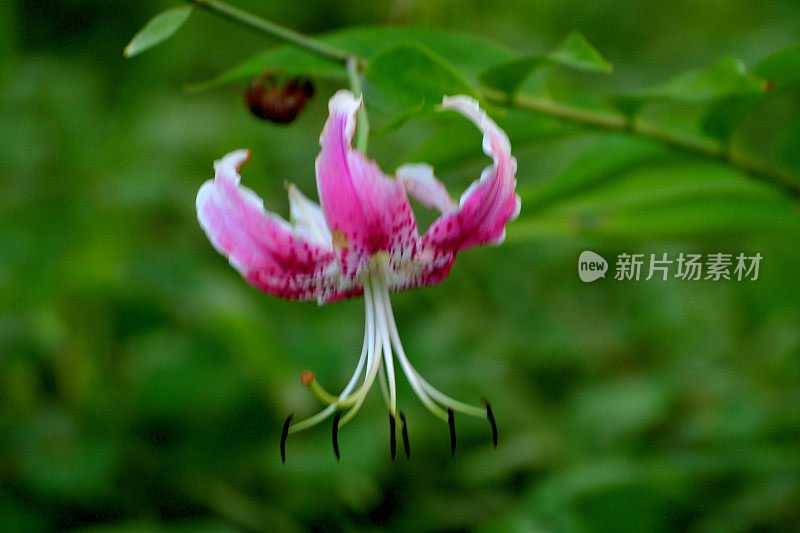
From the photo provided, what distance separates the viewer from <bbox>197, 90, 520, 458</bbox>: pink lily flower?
0.54m

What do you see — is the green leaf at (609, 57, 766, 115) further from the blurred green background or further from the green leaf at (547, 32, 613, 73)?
the blurred green background

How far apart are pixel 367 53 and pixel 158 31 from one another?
0.66 ft

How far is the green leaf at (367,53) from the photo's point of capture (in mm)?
771

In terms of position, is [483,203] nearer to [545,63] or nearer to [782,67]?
[545,63]

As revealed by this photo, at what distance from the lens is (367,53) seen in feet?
2.57

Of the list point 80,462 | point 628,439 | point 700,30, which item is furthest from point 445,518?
point 700,30

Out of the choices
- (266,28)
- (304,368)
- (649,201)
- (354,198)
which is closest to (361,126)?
(354,198)

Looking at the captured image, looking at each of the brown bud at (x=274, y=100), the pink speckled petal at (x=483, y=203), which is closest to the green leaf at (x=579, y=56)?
the pink speckled petal at (x=483, y=203)

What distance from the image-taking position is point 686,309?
159 centimetres


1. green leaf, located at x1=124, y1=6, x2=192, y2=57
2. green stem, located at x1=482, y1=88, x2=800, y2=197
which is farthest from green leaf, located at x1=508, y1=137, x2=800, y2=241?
green leaf, located at x1=124, y1=6, x2=192, y2=57

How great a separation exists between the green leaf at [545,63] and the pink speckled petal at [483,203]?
12 centimetres

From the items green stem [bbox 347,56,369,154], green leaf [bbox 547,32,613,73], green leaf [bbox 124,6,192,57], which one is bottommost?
green stem [bbox 347,56,369,154]

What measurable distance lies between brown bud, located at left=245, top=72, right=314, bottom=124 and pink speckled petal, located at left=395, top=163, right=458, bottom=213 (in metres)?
0.15

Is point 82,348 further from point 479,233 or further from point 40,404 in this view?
point 479,233
